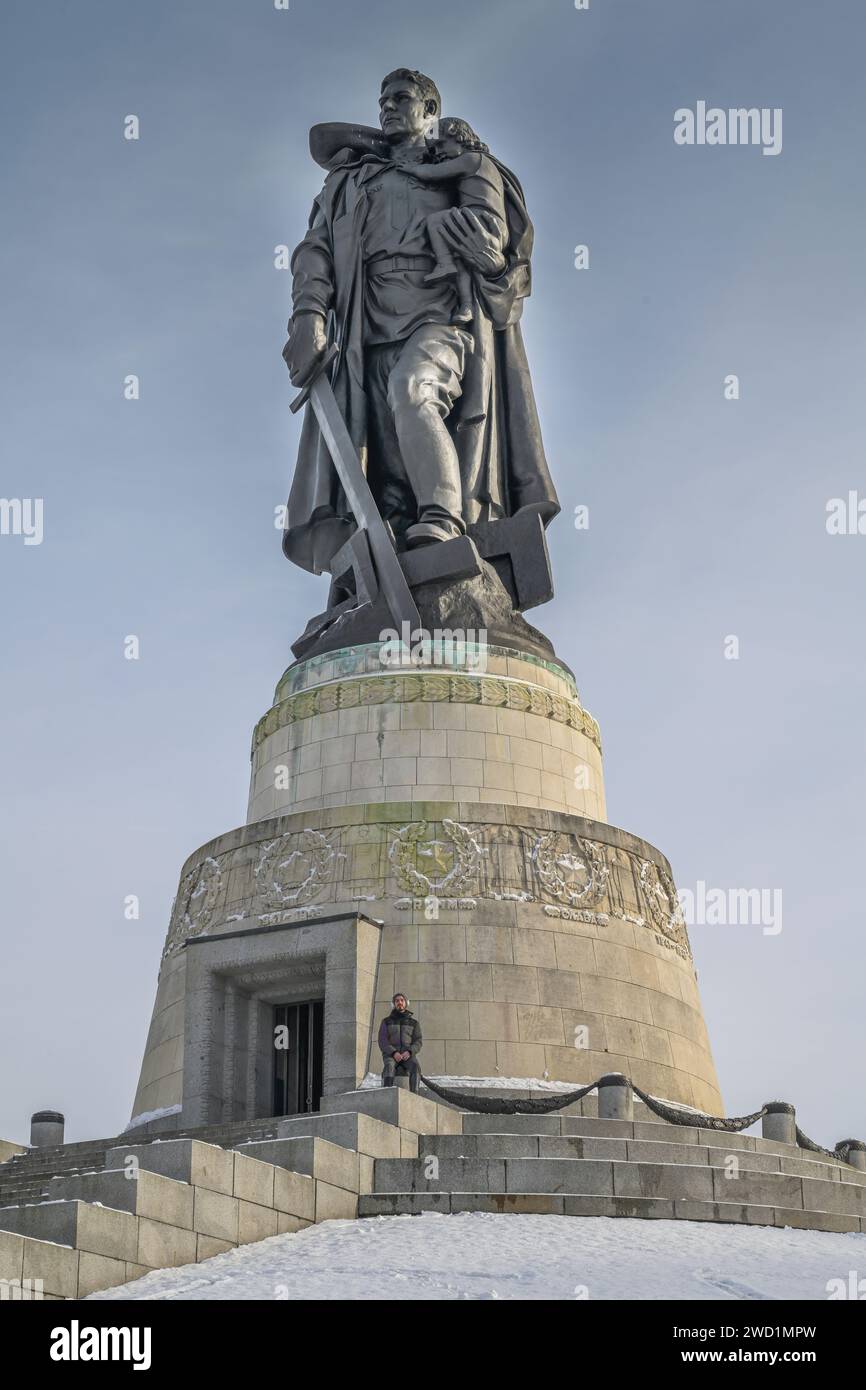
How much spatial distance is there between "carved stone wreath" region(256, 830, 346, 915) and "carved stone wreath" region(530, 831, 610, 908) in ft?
8.19

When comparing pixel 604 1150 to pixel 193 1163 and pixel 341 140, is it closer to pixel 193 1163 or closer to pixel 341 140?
pixel 193 1163

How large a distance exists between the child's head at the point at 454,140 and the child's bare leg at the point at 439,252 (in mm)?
1307

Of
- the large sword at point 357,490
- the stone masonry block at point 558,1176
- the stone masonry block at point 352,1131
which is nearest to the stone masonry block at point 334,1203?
the stone masonry block at point 352,1131

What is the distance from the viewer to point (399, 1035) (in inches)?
719

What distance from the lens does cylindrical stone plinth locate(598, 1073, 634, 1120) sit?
60.4 feet

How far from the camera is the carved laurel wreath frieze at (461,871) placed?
71.0 feet

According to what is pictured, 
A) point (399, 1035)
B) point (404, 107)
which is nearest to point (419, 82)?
point (404, 107)

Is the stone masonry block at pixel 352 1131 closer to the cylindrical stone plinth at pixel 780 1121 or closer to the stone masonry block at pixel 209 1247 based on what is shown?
the stone masonry block at pixel 209 1247

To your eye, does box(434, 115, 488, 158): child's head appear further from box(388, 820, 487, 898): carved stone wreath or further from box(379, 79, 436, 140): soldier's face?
box(388, 820, 487, 898): carved stone wreath

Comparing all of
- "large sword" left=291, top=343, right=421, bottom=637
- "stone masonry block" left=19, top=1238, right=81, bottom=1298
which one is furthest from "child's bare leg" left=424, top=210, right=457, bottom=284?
"stone masonry block" left=19, top=1238, right=81, bottom=1298

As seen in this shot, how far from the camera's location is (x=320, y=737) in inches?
953
